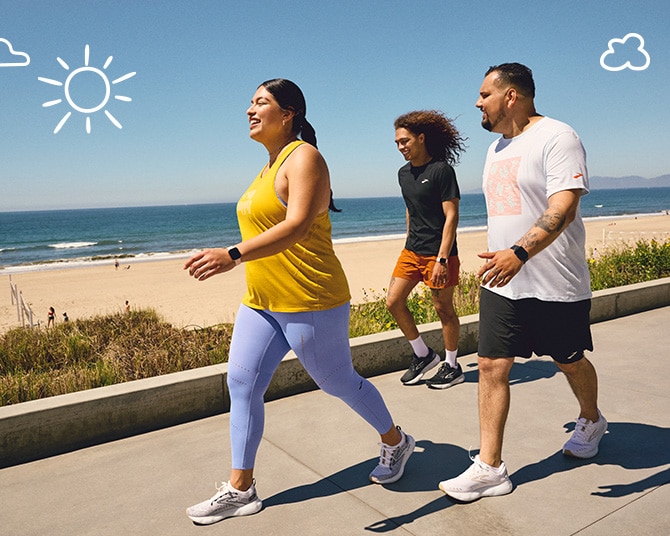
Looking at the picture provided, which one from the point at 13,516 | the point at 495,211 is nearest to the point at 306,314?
the point at 495,211

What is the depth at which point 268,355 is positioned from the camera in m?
2.79

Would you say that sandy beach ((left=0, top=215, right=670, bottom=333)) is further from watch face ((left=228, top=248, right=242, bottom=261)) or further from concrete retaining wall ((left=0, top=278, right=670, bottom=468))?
watch face ((left=228, top=248, right=242, bottom=261))

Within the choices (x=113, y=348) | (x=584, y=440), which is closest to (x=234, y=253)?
(x=584, y=440)

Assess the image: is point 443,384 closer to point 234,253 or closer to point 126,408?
point 126,408

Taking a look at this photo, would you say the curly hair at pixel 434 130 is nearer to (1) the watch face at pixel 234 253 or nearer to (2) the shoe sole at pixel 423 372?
(2) the shoe sole at pixel 423 372

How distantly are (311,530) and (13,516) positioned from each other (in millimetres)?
1448

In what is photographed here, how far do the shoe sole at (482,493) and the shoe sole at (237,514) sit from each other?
0.90 metres

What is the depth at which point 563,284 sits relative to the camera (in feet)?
9.61

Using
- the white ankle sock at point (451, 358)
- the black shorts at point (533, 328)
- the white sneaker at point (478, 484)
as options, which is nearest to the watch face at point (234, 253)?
the black shorts at point (533, 328)

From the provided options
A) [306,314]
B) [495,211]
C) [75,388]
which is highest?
[495,211]

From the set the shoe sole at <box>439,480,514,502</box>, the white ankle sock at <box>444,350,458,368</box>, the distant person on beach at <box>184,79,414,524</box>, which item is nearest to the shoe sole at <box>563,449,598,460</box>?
the shoe sole at <box>439,480,514,502</box>

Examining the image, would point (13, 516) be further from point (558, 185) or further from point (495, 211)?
point (558, 185)

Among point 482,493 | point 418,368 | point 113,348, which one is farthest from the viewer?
point 113,348

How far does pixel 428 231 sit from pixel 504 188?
171 cm
